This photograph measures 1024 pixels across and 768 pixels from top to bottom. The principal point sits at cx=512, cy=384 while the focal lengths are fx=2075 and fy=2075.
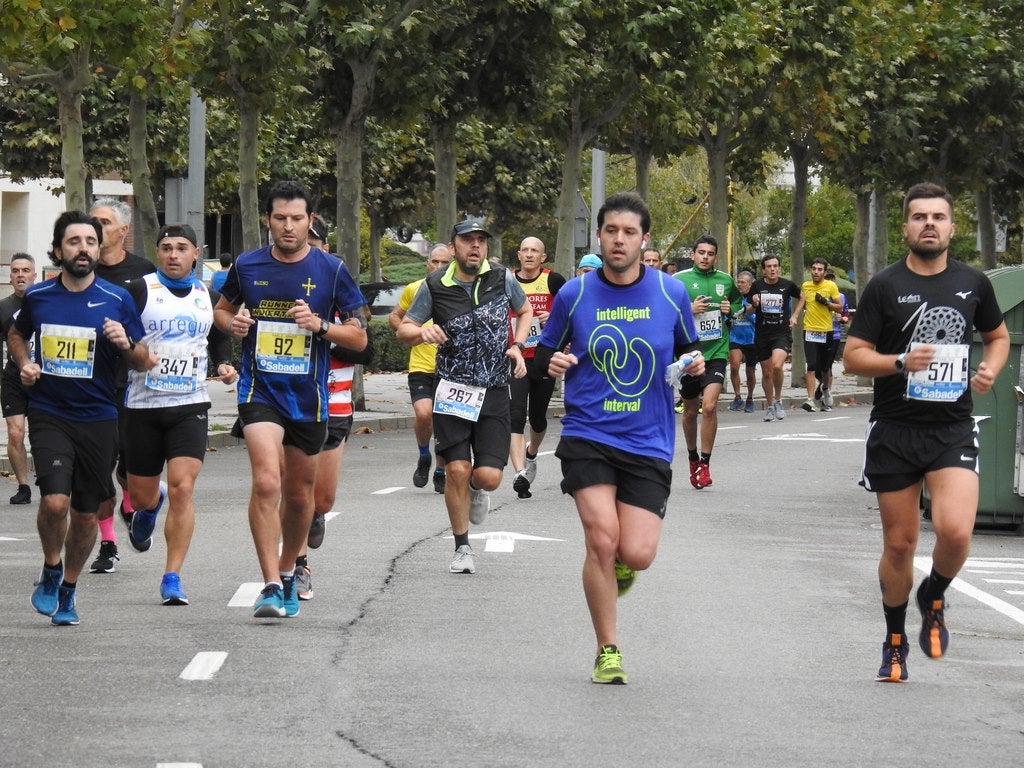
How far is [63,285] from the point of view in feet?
29.8

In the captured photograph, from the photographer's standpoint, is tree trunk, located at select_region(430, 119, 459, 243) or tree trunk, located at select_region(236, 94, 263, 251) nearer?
tree trunk, located at select_region(236, 94, 263, 251)

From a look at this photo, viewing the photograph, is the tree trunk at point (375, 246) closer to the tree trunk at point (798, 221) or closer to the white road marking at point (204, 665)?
the tree trunk at point (798, 221)

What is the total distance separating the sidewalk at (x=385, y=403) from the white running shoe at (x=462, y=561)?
806 cm

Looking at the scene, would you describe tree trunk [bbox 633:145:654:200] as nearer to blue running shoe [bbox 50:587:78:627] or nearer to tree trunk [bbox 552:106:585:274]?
tree trunk [bbox 552:106:585:274]

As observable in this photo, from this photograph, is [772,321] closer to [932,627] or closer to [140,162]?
[140,162]

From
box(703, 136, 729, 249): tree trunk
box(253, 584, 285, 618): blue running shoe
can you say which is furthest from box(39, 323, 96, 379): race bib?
box(703, 136, 729, 249): tree trunk

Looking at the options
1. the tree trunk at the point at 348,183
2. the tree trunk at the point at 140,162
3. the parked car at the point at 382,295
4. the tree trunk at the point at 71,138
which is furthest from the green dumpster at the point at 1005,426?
the parked car at the point at 382,295

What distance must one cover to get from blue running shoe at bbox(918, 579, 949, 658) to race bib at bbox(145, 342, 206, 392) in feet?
11.9

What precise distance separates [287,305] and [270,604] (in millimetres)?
1299

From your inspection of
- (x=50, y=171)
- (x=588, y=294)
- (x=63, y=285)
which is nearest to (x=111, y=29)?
(x=63, y=285)

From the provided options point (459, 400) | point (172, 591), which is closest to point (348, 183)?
point (459, 400)

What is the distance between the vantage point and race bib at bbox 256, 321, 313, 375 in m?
9.04

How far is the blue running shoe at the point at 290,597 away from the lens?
9.28 meters

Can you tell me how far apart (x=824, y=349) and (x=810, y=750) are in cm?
2253
